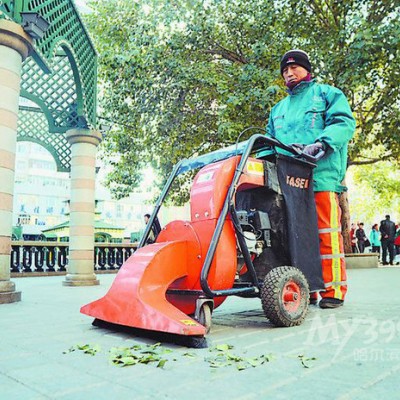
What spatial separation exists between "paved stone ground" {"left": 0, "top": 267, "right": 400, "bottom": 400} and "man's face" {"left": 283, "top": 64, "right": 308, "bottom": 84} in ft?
6.49

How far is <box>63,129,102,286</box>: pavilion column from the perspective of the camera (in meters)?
7.42

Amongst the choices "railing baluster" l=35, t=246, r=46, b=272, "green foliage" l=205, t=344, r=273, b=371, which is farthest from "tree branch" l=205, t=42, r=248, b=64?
"green foliage" l=205, t=344, r=273, b=371

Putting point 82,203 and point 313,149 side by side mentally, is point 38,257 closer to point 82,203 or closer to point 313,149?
point 82,203

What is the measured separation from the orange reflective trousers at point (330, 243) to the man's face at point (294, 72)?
1001 mm

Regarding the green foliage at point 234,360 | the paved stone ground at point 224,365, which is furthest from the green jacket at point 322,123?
the green foliage at point 234,360

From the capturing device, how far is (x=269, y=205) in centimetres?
315

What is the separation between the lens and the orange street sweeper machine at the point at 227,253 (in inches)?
98.0

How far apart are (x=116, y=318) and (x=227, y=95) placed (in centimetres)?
835

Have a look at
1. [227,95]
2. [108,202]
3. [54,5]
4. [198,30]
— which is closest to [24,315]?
[54,5]

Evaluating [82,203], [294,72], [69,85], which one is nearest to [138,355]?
[294,72]

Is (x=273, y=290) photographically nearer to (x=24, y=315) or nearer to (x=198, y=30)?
(x=24, y=315)

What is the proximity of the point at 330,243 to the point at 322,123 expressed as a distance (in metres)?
1.00

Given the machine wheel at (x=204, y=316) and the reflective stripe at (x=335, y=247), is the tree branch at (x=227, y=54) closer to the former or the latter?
the reflective stripe at (x=335, y=247)

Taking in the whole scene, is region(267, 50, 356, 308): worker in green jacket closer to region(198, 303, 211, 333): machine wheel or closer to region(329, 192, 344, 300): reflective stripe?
region(329, 192, 344, 300): reflective stripe
